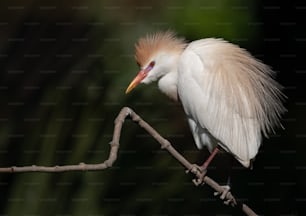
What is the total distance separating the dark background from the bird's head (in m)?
0.07

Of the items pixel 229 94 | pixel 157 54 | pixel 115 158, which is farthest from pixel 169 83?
pixel 115 158

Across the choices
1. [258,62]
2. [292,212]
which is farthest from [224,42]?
[292,212]

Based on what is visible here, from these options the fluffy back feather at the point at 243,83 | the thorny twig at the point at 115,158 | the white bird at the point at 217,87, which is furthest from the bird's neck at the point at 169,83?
the thorny twig at the point at 115,158

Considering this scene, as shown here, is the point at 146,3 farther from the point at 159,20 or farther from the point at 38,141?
the point at 38,141

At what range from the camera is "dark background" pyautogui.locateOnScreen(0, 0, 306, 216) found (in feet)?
8.00

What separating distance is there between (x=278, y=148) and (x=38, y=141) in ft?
2.19

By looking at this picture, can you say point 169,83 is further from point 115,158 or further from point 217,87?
point 115,158

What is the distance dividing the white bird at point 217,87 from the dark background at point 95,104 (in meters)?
0.08

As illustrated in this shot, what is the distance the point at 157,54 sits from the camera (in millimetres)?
2469

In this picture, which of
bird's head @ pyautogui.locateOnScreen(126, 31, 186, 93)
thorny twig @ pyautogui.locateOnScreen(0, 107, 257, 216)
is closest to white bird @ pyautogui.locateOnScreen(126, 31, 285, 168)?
bird's head @ pyautogui.locateOnScreen(126, 31, 186, 93)

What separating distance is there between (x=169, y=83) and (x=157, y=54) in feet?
0.25

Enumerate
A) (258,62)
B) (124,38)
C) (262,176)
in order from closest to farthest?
1. (258,62)
2. (124,38)
3. (262,176)

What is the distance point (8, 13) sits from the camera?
2604 millimetres

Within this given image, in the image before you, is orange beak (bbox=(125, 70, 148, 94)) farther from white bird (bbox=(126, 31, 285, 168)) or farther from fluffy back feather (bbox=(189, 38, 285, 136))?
fluffy back feather (bbox=(189, 38, 285, 136))
